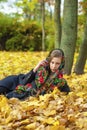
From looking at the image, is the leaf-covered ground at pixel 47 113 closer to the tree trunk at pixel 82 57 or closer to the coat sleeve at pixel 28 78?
the coat sleeve at pixel 28 78

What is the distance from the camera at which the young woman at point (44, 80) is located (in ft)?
20.4

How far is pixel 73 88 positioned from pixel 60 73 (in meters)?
1.06

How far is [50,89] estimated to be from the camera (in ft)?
21.1

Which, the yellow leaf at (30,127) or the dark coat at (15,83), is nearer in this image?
the yellow leaf at (30,127)

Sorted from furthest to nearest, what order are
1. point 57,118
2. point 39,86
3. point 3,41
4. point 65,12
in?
1. point 3,41
2. point 65,12
3. point 39,86
4. point 57,118

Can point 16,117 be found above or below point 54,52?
below

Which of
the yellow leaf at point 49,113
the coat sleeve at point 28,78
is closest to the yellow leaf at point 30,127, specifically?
the yellow leaf at point 49,113

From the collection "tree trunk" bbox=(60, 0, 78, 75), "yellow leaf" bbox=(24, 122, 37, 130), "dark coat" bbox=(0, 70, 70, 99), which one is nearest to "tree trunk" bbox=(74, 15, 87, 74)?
"tree trunk" bbox=(60, 0, 78, 75)

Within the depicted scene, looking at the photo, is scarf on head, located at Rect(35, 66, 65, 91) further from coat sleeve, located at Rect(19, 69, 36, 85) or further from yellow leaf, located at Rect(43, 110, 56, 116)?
yellow leaf, located at Rect(43, 110, 56, 116)

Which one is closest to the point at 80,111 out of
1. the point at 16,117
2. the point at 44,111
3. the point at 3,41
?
the point at 44,111

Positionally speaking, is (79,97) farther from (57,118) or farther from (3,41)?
(3,41)

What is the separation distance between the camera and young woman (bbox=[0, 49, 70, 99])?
6223 mm

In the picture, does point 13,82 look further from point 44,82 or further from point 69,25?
point 69,25

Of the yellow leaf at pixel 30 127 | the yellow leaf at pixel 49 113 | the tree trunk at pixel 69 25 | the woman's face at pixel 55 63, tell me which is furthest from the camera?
the tree trunk at pixel 69 25
